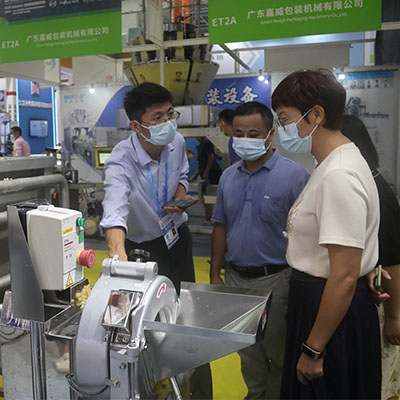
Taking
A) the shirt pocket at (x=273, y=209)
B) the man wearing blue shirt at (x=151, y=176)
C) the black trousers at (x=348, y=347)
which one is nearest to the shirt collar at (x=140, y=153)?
the man wearing blue shirt at (x=151, y=176)

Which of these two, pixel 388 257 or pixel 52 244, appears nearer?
pixel 52 244

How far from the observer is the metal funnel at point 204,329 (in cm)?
91

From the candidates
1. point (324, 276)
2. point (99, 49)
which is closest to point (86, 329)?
point (324, 276)

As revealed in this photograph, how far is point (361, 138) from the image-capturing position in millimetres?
1706

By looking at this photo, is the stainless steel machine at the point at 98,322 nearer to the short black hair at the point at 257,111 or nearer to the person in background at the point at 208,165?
the short black hair at the point at 257,111

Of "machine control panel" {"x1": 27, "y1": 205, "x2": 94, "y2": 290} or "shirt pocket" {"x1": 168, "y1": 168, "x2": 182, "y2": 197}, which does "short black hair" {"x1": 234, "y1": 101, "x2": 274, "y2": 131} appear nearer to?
"shirt pocket" {"x1": 168, "y1": 168, "x2": 182, "y2": 197}

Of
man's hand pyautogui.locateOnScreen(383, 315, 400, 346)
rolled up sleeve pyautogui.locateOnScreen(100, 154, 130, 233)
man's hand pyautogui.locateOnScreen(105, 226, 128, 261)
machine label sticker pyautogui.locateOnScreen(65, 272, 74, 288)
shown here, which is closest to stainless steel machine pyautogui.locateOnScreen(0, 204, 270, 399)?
machine label sticker pyautogui.locateOnScreen(65, 272, 74, 288)

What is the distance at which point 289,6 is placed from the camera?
3322 millimetres

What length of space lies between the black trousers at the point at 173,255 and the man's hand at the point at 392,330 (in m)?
1.01

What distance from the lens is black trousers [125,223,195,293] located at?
2162 millimetres

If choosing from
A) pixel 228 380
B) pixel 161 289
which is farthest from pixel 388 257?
pixel 228 380

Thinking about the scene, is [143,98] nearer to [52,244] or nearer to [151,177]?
[151,177]

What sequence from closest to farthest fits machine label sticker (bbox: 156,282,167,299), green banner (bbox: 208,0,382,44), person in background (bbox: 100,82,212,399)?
machine label sticker (bbox: 156,282,167,299), person in background (bbox: 100,82,212,399), green banner (bbox: 208,0,382,44)

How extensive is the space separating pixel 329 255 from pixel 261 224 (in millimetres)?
692
